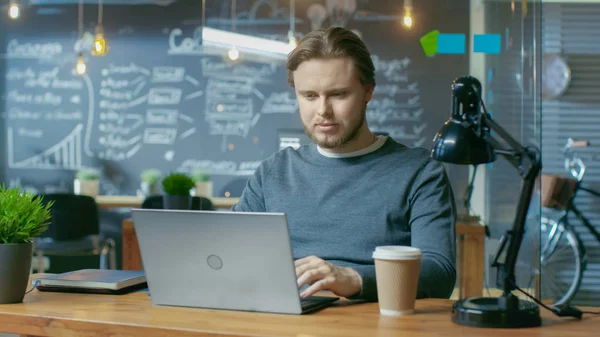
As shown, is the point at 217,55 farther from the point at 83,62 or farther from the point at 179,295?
the point at 179,295

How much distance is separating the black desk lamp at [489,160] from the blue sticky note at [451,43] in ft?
15.1

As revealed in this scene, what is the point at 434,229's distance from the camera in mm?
1830

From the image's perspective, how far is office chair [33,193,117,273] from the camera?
538 centimetres

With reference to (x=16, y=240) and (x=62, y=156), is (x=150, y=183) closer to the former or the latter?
(x=62, y=156)

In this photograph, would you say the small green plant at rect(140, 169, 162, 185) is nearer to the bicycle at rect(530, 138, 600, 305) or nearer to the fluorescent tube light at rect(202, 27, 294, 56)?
the fluorescent tube light at rect(202, 27, 294, 56)

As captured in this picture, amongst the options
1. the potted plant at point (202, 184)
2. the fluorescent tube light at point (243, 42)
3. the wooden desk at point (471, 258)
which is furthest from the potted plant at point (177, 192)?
the potted plant at point (202, 184)

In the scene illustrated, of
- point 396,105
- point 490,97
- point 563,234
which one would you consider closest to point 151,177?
point 396,105

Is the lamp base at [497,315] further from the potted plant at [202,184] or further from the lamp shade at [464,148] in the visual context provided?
the potted plant at [202,184]

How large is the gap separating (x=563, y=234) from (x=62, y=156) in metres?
3.90

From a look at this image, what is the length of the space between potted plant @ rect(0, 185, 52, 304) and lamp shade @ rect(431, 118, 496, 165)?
0.80m

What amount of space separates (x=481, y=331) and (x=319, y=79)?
0.83 m

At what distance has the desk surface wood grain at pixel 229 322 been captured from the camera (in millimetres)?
1271

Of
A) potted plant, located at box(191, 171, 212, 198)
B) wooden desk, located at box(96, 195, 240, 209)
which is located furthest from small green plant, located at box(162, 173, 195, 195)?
potted plant, located at box(191, 171, 212, 198)

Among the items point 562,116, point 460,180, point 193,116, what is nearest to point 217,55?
point 193,116
